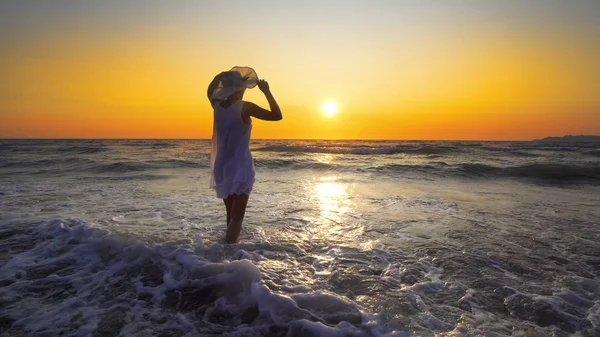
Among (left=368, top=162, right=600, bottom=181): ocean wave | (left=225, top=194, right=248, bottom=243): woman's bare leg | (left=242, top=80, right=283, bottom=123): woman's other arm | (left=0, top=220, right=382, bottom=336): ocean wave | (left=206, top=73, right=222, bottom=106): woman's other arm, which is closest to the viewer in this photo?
(left=0, top=220, right=382, bottom=336): ocean wave

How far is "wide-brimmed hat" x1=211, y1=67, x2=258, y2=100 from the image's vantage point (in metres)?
3.80

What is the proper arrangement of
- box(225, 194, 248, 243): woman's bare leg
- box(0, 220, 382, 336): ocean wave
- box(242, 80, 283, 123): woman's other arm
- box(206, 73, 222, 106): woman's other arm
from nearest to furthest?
box(0, 220, 382, 336): ocean wave → box(242, 80, 283, 123): woman's other arm → box(206, 73, 222, 106): woman's other arm → box(225, 194, 248, 243): woman's bare leg

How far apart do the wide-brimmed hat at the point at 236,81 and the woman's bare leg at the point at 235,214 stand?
4.12ft

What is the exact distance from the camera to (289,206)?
7172 mm

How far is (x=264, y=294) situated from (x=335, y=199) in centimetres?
543

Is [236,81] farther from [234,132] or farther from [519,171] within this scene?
[519,171]

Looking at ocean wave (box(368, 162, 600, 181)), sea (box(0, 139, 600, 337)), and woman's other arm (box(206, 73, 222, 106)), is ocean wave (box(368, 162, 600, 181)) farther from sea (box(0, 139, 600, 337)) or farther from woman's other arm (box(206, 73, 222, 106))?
woman's other arm (box(206, 73, 222, 106))

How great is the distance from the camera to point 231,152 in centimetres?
411

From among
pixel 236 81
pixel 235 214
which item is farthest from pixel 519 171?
pixel 236 81

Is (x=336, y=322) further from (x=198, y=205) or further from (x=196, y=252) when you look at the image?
(x=198, y=205)

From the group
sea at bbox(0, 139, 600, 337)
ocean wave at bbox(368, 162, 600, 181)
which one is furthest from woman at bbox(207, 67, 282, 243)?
ocean wave at bbox(368, 162, 600, 181)

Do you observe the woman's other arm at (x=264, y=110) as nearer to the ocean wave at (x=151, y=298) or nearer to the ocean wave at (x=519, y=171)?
the ocean wave at (x=151, y=298)

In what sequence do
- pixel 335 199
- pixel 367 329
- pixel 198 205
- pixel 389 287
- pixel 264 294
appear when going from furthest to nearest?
pixel 335 199 → pixel 198 205 → pixel 389 287 → pixel 264 294 → pixel 367 329

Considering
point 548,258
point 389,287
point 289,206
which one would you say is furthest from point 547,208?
point 389,287
